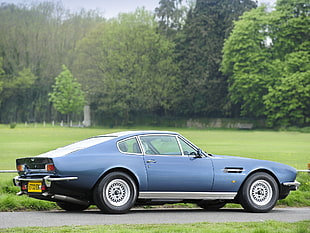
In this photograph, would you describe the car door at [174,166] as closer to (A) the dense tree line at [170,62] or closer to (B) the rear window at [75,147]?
(B) the rear window at [75,147]

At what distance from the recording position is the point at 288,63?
3219 inches

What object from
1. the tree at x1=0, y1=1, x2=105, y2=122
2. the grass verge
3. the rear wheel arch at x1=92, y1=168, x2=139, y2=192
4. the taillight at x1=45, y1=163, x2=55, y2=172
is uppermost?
the tree at x1=0, y1=1, x2=105, y2=122

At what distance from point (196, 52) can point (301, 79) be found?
2145 centimetres

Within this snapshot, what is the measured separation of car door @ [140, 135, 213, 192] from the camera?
11102 millimetres

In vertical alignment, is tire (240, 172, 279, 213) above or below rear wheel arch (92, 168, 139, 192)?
below

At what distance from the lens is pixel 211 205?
40.9 ft

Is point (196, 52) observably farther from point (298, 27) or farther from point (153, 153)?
point (153, 153)

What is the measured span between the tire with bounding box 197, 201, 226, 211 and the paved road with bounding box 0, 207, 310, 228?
40 centimetres

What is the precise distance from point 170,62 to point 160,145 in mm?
87562

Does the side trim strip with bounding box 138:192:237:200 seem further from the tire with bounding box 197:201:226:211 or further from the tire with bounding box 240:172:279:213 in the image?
the tire with bounding box 197:201:226:211

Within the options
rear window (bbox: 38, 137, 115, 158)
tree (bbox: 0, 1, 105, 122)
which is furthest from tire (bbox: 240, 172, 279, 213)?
tree (bbox: 0, 1, 105, 122)

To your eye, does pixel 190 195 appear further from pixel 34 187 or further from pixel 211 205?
pixel 34 187

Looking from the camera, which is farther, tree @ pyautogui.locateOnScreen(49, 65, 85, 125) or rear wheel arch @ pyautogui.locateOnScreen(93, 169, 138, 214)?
tree @ pyautogui.locateOnScreen(49, 65, 85, 125)

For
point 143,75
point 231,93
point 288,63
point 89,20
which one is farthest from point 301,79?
point 89,20
